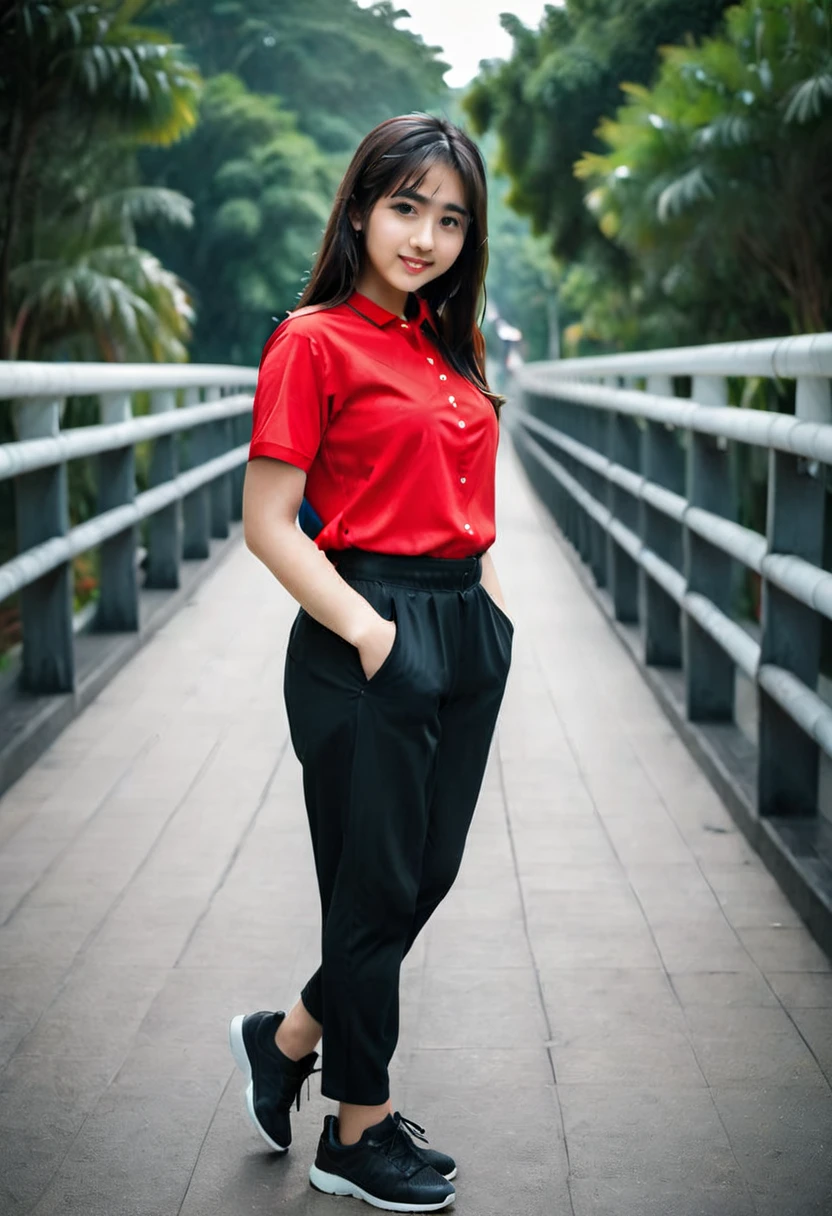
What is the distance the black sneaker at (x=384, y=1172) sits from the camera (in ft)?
7.98

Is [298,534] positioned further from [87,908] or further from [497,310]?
[497,310]

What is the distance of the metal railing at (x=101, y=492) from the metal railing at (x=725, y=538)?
1.86 metres

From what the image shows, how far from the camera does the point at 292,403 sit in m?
2.29

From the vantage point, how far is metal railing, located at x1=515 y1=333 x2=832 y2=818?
3.60 metres

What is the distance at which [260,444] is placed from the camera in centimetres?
229

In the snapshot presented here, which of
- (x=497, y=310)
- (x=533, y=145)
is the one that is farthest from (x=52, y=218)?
(x=497, y=310)

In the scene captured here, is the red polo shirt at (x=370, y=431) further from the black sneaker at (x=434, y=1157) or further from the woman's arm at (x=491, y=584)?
the black sneaker at (x=434, y=1157)

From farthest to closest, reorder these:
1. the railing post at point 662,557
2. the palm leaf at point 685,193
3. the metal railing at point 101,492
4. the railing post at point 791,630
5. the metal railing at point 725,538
Answer: the palm leaf at point 685,193 < the railing post at point 662,557 < the metal railing at point 101,492 < the railing post at point 791,630 < the metal railing at point 725,538

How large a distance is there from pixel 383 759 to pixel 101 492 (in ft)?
13.5

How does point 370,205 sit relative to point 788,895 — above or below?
above

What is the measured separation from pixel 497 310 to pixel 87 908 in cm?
9561

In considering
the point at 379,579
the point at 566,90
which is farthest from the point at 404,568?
the point at 566,90

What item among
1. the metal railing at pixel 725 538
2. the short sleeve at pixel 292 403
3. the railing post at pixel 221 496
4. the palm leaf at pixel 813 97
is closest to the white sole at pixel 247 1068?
the short sleeve at pixel 292 403

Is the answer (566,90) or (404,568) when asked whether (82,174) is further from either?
(404,568)
